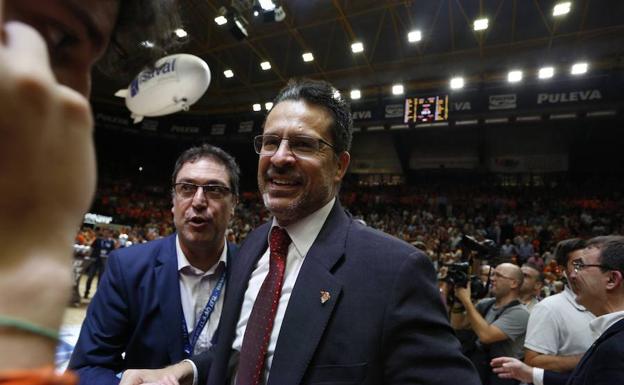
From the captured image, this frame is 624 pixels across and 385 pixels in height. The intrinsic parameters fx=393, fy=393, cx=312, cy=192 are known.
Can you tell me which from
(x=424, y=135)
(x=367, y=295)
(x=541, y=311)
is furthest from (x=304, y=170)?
(x=424, y=135)

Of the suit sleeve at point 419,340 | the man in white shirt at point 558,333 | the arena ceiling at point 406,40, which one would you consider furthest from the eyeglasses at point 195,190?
the arena ceiling at point 406,40

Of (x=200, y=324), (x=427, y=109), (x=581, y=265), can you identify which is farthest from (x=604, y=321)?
(x=427, y=109)

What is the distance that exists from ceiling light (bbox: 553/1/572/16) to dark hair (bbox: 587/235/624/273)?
12019 millimetres

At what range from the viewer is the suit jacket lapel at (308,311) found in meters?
1.19

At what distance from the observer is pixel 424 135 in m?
19.7

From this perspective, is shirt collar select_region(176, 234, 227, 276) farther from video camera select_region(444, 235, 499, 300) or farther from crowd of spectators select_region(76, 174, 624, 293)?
crowd of spectators select_region(76, 174, 624, 293)

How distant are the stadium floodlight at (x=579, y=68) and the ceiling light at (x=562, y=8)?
Result: 226 cm

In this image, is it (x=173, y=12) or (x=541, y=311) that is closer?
(x=173, y=12)

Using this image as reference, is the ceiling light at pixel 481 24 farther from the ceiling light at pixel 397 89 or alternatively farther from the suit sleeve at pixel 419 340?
the suit sleeve at pixel 419 340

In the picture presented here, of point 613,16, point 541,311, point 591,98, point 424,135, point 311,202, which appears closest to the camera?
point 311,202

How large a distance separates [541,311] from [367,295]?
7.78 ft

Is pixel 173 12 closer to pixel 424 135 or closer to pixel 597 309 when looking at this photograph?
pixel 597 309

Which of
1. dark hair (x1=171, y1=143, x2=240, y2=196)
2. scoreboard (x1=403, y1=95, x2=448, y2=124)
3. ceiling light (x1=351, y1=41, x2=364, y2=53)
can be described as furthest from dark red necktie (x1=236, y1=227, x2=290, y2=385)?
ceiling light (x1=351, y1=41, x2=364, y2=53)

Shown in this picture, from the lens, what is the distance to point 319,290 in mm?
1300
